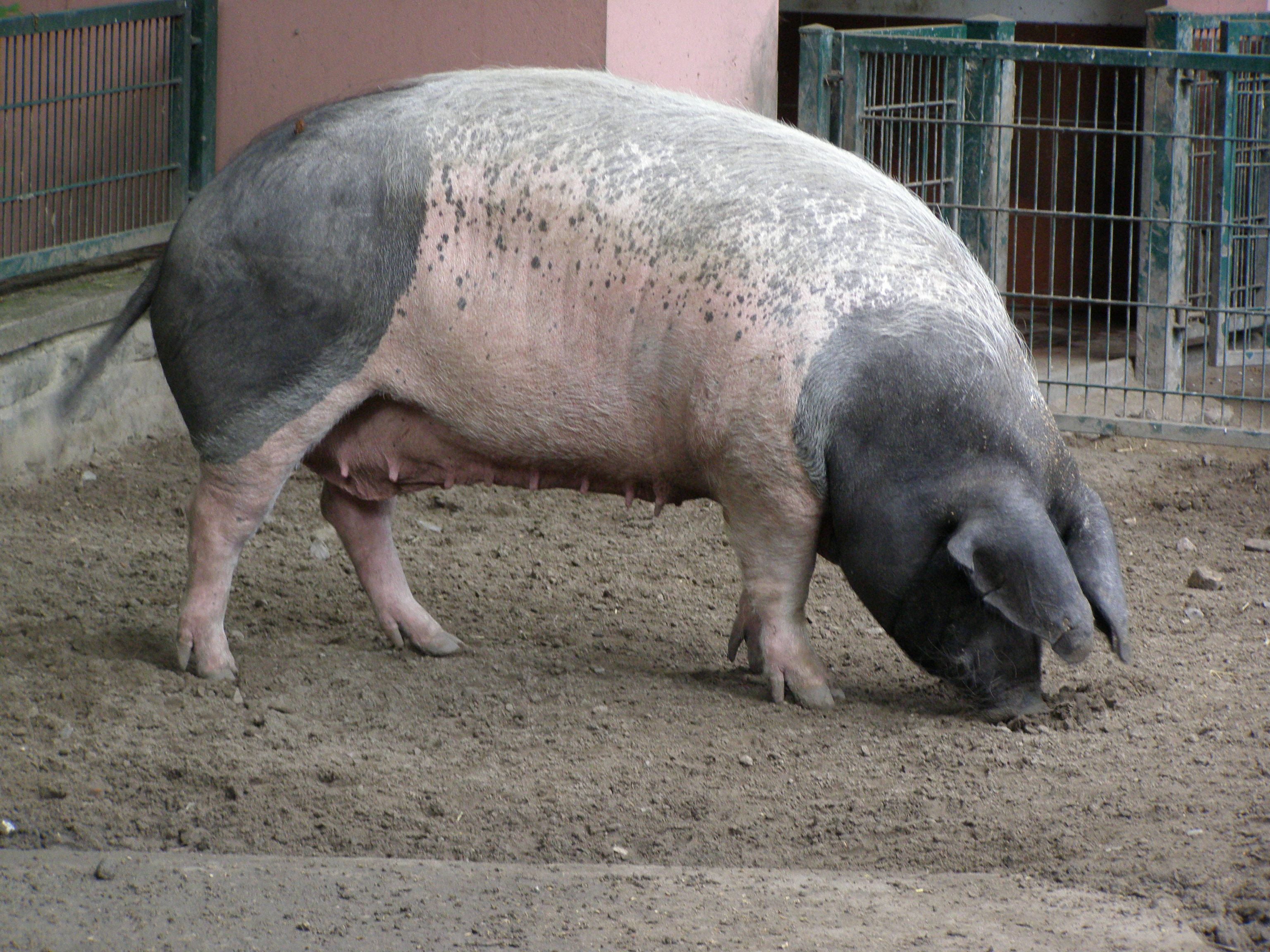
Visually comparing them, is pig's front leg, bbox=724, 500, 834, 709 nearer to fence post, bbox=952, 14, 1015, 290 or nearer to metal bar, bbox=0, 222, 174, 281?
fence post, bbox=952, 14, 1015, 290

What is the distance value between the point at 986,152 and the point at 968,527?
121 inches

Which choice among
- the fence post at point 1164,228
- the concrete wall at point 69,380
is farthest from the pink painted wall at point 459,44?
the fence post at point 1164,228

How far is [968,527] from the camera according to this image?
3549 mm

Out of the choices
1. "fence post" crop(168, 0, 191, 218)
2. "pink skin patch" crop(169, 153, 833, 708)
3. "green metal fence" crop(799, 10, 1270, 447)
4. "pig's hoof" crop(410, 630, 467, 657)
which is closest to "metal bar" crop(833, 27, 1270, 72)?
"green metal fence" crop(799, 10, 1270, 447)

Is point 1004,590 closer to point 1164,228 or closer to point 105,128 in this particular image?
point 1164,228

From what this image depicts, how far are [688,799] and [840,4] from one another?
6.09 m

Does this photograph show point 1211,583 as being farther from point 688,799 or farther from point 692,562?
point 688,799

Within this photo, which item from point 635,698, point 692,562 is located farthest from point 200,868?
point 692,562

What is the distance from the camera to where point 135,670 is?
4.00m

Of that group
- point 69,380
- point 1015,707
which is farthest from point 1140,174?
point 69,380

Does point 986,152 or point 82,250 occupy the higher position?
point 986,152

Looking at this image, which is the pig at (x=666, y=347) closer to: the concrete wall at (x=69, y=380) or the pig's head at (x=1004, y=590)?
the pig's head at (x=1004, y=590)

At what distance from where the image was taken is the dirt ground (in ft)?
10.5

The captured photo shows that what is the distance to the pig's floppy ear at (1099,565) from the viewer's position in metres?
3.67
